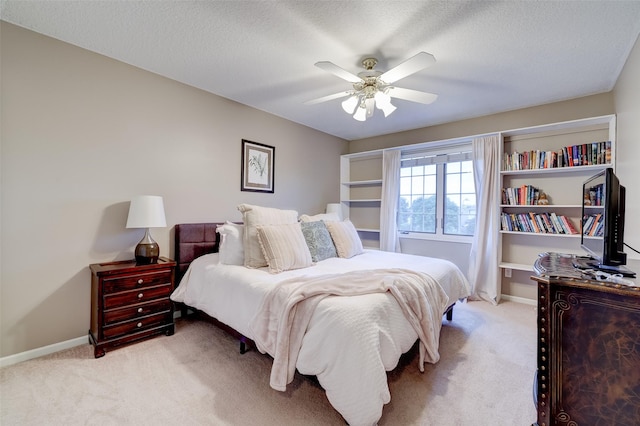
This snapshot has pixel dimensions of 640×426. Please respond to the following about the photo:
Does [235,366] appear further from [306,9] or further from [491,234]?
[491,234]

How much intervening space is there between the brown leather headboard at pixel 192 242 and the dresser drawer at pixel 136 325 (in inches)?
17.6

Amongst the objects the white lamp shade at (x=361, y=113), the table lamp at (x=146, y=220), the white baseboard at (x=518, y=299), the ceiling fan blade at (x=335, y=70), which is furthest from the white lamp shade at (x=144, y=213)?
the white baseboard at (x=518, y=299)

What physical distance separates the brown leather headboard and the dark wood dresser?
2866 millimetres

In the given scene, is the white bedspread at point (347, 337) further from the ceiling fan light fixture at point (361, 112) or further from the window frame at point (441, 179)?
the window frame at point (441, 179)

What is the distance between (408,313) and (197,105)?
2.96 m

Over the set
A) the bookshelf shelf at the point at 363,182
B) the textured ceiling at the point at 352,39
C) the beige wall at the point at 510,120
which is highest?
the textured ceiling at the point at 352,39

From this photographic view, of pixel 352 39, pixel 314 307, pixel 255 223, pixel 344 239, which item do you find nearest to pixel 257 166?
pixel 255 223

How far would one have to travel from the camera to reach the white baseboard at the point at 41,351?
200 cm

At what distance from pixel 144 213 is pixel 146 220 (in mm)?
64

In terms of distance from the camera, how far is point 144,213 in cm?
236

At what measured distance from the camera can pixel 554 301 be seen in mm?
1271

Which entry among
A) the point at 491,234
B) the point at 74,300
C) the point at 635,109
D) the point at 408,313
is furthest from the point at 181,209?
the point at 635,109

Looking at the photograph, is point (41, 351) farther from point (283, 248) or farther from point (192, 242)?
point (283, 248)

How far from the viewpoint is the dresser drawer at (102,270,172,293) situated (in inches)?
85.7
